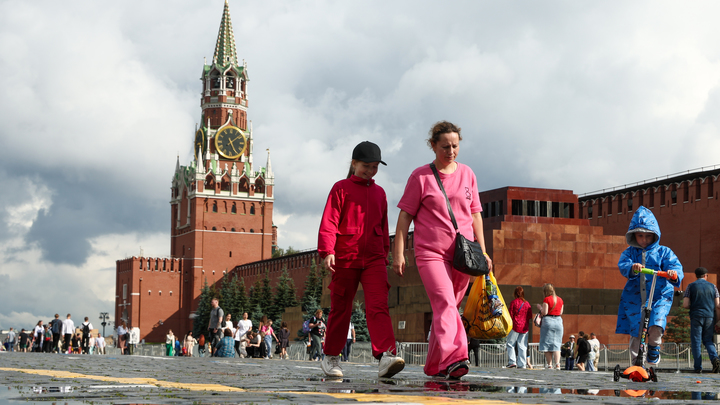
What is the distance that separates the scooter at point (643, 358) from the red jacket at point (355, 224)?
5.67 feet

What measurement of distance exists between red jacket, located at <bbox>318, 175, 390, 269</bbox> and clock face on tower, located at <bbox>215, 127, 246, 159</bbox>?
8509 centimetres

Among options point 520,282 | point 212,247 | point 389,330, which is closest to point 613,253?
point 520,282

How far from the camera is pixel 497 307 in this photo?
19.1ft

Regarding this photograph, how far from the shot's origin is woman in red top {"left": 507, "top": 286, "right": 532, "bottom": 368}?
12.2 meters

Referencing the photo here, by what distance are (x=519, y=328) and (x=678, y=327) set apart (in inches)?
936

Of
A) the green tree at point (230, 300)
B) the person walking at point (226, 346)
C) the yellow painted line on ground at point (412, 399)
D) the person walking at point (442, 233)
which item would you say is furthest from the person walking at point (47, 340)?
the green tree at point (230, 300)

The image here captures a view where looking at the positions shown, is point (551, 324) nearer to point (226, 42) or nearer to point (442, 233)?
point (442, 233)

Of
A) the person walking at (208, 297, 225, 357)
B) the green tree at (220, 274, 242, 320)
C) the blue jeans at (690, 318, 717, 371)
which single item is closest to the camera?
the blue jeans at (690, 318, 717, 371)

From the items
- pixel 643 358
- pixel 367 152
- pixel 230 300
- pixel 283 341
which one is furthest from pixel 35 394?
pixel 230 300

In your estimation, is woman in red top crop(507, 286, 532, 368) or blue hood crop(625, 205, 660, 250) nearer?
blue hood crop(625, 205, 660, 250)

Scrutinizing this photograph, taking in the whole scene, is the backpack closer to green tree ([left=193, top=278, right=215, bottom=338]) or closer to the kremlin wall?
the kremlin wall

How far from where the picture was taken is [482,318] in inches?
231

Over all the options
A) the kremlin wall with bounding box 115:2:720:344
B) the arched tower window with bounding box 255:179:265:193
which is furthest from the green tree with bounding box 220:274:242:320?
the arched tower window with bounding box 255:179:265:193

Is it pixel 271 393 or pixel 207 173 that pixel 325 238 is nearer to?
pixel 271 393
